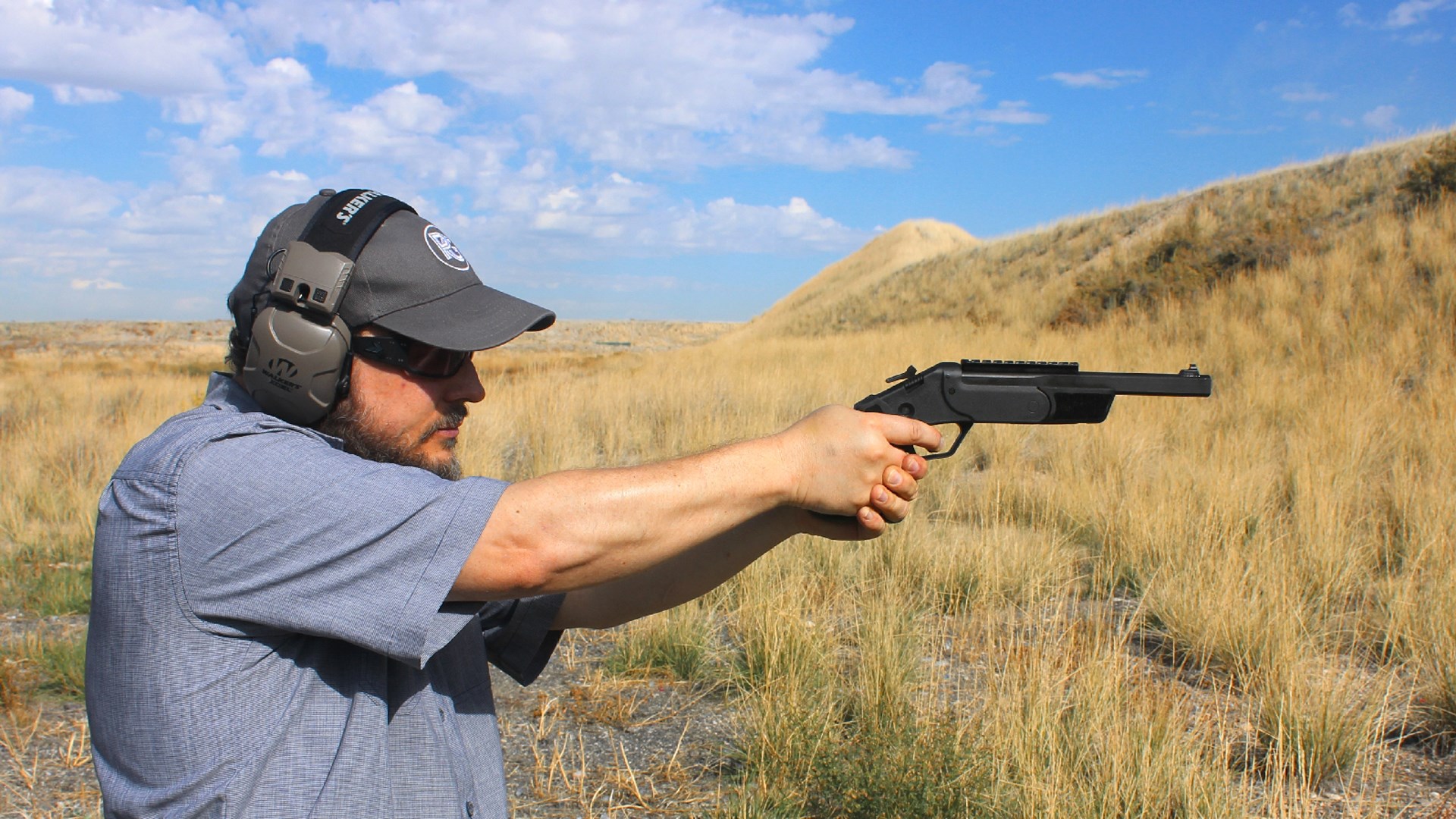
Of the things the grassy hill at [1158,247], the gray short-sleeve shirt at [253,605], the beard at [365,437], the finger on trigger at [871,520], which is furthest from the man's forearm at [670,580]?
the grassy hill at [1158,247]

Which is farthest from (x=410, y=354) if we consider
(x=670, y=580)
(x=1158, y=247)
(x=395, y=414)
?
(x=1158, y=247)

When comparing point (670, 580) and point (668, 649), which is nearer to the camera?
point (670, 580)

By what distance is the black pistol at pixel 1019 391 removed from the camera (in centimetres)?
218

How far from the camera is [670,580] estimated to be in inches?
82.5

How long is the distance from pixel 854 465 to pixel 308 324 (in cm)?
105

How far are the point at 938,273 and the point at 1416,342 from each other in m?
19.6

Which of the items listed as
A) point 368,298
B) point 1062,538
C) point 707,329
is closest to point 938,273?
point 1062,538

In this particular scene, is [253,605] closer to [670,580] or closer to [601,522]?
[601,522]

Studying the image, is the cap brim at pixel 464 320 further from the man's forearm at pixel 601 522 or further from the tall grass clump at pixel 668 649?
the tall grass clump at pixel 668 649

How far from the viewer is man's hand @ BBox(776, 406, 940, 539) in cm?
166

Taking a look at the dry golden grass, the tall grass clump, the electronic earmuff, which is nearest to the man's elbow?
the electronic earmuff

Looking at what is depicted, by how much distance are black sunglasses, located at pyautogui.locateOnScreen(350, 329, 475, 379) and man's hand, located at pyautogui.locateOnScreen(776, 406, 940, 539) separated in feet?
2.21

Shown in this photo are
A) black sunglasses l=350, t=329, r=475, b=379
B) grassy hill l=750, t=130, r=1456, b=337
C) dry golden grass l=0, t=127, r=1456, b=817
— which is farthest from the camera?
grassy hill l=750, t=130, r=1456, b=337

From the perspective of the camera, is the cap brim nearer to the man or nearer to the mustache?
the man
